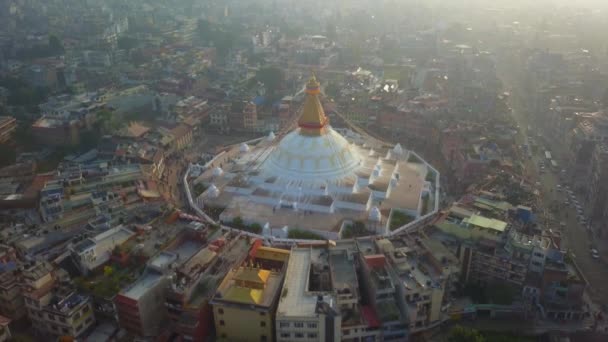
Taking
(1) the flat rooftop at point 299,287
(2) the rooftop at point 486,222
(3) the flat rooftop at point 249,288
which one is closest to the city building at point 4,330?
(3) the flat rooftop at point 249,288

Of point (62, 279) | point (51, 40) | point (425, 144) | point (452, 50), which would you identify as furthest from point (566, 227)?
point (51, 40)

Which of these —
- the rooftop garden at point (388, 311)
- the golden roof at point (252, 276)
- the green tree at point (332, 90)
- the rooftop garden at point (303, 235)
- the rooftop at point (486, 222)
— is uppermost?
the green tree at point (332, 90)

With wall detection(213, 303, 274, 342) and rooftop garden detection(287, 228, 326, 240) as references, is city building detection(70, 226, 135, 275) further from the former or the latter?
rooftop garden detection(287, 228, 326, 240)

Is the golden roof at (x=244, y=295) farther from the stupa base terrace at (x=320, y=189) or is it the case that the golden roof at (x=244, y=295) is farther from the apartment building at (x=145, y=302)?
the stupa base terrace at (x=320, y=189)

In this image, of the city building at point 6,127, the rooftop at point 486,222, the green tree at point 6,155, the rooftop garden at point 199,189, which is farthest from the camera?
the city building at point 6,127

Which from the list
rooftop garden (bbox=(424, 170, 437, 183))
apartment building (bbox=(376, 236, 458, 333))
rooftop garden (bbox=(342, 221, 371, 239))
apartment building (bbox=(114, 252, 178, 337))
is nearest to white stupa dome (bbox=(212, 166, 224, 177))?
rooftop garden (bbox=(342, 221, 371, 239))
